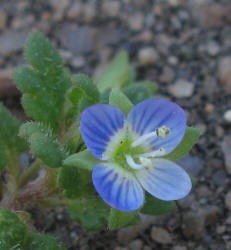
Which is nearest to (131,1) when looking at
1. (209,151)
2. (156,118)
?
(209,151)

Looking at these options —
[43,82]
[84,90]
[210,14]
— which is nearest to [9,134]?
[43,82]

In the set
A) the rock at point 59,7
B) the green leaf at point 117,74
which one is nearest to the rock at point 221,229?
the green leaf at point 117,74

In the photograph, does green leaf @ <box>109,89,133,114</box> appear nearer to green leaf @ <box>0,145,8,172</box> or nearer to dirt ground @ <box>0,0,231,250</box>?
green leaf @ <box>0,145,8,172</box>

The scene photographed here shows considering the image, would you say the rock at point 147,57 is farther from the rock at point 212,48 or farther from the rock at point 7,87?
the rock at point 7,87

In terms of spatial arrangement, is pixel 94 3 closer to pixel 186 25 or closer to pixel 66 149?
pixel 186 25

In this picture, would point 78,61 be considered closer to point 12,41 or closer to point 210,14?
point 12,41

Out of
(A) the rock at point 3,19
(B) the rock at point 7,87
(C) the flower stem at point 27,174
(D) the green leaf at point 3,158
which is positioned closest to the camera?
(D) the green leaf at point 3,158

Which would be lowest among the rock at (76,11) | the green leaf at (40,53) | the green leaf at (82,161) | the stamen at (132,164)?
the stamen at (132,164)

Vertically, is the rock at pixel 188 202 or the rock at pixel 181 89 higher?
the rock at pixel 181 89
